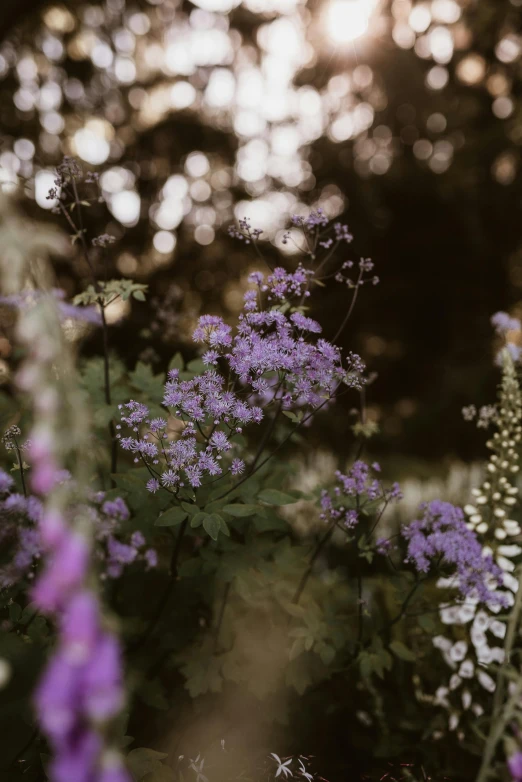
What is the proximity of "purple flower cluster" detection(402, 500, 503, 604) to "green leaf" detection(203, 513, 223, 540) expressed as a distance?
0.99m

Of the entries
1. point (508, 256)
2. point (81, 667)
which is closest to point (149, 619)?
point (81, 667)

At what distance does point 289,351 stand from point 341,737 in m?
2.32

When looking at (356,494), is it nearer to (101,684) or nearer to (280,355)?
(280,355)

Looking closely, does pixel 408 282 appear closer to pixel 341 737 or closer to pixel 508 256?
pixel 508 256

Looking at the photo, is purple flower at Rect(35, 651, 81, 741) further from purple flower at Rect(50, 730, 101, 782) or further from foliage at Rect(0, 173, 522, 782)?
foliage at Rect(0, 173, 522, 782)

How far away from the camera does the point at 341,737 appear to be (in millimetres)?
3178

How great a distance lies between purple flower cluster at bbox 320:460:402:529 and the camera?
2.64 m

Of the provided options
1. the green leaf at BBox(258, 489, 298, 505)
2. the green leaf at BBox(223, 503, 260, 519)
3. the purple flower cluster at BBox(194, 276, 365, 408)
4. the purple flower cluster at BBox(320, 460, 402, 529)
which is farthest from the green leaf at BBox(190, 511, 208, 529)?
the purple flower cluster at BBox(320, 460, 402, 529)

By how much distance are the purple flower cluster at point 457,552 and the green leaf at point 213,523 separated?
0.99m

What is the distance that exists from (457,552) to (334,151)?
30.8 feet

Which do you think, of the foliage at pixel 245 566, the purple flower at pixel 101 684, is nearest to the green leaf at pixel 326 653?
the foliage at pixel 245 566

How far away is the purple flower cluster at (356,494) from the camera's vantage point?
8.68ft

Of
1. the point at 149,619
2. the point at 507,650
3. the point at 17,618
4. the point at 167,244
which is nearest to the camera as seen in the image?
the point at 507,650

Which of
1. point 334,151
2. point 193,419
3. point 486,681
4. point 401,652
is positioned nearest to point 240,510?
point 193,419
